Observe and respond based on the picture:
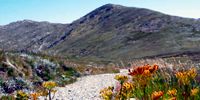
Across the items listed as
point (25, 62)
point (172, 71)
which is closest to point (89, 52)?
point (25, 62)

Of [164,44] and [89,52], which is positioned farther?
[89,52]

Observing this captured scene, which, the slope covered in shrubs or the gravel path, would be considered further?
the slope covered in shrubs

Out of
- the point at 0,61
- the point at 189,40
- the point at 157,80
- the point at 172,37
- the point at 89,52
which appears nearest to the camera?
the point at 157,80

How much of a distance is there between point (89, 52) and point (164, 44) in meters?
42.5

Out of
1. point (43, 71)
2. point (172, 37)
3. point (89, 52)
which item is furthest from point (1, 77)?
point (89, 52)

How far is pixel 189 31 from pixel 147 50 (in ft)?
80.3

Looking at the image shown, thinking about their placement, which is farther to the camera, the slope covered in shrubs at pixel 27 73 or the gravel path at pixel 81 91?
the slope covered in shrubs at pixel 27 73

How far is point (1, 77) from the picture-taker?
103 feet

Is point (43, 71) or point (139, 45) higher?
point (43, 71)

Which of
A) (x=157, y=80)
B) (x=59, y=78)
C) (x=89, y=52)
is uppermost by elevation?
(x=157, y=80)

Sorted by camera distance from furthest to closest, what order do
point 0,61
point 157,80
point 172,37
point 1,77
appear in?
point 172,37 → point 0,61 → point 1,77 → point 157,80

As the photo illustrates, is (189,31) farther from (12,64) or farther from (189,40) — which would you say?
(12,64)

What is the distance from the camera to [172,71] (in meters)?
16.6

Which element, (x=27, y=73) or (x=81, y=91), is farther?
(x=27, y=73)
